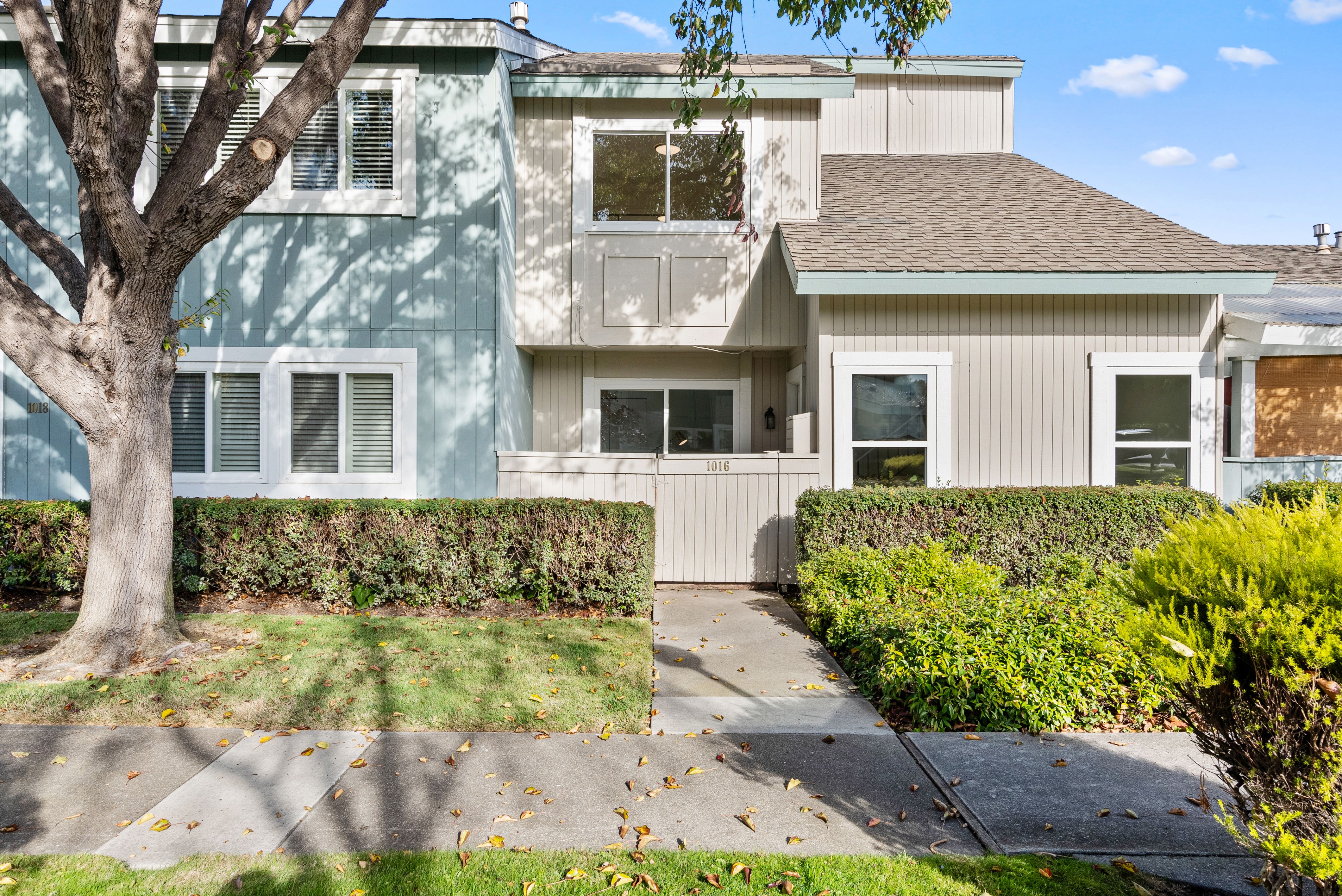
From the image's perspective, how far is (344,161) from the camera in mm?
8602

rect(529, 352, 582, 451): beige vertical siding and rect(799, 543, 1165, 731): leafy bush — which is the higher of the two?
rect(529, 352, 582, 451): beige vertical siding

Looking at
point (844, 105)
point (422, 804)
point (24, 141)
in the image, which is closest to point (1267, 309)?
point (844, 105)

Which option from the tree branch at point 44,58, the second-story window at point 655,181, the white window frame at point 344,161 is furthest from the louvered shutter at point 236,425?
the second-story window at point 655,181

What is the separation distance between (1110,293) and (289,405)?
9.56 metres

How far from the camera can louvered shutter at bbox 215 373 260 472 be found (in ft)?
28.3

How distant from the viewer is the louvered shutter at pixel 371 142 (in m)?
8.62

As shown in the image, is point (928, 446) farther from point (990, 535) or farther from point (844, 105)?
point (844, 105)

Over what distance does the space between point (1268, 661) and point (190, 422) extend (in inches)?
386

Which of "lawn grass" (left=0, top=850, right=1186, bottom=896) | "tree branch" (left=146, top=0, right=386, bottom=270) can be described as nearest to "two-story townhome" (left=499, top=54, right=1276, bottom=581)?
"tree branch" (left=146, top=0, right=386, bottom=270)

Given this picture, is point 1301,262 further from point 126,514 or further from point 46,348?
point 46,348

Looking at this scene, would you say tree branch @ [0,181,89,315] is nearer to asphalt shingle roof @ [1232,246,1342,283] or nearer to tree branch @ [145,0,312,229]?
tree branch @ [145,0,312,229]

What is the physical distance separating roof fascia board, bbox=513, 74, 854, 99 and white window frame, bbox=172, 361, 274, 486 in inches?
187

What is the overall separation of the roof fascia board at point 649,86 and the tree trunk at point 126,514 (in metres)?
5.61

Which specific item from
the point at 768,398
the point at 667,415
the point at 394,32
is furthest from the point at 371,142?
the point at 768,398
